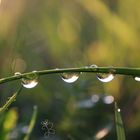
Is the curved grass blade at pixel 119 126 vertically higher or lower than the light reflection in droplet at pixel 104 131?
lower

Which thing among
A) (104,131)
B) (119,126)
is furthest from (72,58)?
(119,126)

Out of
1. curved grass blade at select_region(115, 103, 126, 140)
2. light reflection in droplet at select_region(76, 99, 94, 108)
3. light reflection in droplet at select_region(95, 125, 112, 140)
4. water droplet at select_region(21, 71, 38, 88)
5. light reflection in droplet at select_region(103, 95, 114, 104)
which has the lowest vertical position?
curved grass blade at select_region(115, 103, 126, 140)

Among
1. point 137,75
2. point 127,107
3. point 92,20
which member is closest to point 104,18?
point 92,20

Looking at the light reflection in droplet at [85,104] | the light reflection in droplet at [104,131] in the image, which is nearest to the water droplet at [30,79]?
the light reflection in droplet at [104,131]

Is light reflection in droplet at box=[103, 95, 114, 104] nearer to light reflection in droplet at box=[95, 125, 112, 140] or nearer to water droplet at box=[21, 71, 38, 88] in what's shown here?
light reflection in droplet at box=[95, 125, 112, 140]

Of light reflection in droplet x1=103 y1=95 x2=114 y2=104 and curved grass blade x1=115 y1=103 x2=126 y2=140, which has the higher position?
light reflection in droplet x1=103 y1=95 x2=114 y2=104

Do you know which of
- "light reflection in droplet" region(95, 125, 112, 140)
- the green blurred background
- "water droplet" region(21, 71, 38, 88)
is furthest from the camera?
the green blurred background

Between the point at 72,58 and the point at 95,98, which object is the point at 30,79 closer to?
the point at 95,98

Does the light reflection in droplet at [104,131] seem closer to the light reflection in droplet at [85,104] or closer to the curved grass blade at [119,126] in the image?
the light reflection in droplet at [85,104]

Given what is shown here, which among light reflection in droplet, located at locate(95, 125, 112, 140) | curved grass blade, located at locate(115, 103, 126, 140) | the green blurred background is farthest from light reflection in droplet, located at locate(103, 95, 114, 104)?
curved grass blade, located at locate(115, 103, 126, 140)
